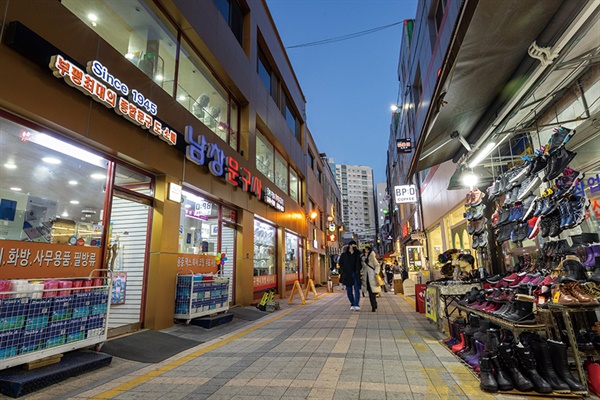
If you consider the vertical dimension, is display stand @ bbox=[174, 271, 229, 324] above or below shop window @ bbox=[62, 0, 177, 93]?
below

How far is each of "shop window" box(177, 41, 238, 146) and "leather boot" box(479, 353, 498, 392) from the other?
26.0 feet

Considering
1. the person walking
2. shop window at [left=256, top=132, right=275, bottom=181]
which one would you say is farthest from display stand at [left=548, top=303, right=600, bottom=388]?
shop window at [left=256, top=132, right=275, bottom=181]

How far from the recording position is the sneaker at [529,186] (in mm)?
4930

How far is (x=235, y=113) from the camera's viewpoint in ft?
38.2

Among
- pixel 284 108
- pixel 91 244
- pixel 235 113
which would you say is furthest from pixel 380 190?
pixel 91 244

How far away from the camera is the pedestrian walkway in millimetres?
3252

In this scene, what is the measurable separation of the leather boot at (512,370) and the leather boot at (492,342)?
0.40 ft

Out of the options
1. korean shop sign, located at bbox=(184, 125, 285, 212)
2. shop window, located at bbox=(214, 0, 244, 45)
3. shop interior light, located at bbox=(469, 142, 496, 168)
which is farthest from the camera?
shop window, located at bbox=(214, 0, 244, 45)

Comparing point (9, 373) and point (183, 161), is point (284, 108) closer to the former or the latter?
point (183, 161)

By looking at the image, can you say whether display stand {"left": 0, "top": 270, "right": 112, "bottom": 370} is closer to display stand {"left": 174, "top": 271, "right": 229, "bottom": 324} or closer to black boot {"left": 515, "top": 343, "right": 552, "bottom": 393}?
display stand {"left": 174, "top": 271, "right": 229, "bottom": 324}

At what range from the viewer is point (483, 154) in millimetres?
6496

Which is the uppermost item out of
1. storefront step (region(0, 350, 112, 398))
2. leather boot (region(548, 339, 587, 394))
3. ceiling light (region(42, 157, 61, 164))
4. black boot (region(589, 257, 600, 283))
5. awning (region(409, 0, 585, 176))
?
awning (region(409, 0, 585, 176))

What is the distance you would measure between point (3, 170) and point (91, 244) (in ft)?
5.22

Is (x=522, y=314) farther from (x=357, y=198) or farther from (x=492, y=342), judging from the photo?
(x=357, y=198)
